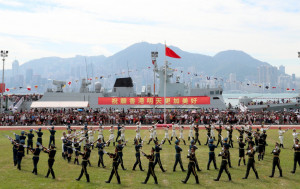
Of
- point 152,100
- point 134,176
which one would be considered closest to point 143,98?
point 152,100

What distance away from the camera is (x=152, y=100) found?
53.1 metres

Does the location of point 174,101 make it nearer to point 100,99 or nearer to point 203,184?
point 100,99

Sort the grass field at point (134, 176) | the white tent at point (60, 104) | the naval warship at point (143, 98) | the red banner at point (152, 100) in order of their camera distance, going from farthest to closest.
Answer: the white tent at point (60, 104)
the naval warship at point (143, 98)
the red banner at point (152, 100)
the grass field at point (134, 176)

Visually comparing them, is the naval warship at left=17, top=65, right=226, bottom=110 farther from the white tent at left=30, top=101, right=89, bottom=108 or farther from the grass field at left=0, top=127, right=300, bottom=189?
the grass field at left=0, top=127, right=300, bottom=189

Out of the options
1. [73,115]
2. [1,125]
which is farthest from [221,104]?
[1,125]

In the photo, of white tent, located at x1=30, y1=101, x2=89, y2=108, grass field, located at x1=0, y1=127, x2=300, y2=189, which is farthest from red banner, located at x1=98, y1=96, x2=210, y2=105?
grass field, located at x1=0, y1=127, x2=300, y2=189

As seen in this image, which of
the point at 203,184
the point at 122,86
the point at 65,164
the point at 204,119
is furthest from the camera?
the point at 122,86

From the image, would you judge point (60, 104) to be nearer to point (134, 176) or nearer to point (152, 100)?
point (152, 100)

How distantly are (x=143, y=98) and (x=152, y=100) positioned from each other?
5.89 ft

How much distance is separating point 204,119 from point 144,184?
28133mm

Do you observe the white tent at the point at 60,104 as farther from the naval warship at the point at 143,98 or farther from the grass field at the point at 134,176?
the grass field at the point at 134,176

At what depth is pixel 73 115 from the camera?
44281 mm

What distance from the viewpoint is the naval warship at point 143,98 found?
52.4 meters

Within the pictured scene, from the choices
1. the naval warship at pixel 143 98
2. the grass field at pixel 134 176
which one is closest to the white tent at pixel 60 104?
the naval warship at pixel 143 98
